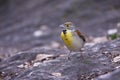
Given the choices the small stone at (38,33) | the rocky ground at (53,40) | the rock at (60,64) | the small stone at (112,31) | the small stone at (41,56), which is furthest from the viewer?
the small stone at (38,33)

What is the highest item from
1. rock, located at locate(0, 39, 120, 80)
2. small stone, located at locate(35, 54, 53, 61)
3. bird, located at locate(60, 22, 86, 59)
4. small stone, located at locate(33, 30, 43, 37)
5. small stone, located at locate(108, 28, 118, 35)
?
small stone, located at locate(33, 30, 43, 37)

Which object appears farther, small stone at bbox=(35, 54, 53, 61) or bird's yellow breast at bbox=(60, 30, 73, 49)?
small stone at bbox=(35, 54, 53, 61)

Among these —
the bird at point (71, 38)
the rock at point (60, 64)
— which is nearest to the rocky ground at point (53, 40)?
the rock at point (60, 64)

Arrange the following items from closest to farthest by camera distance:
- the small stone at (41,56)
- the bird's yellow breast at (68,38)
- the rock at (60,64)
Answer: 1. the rock at (60,64)
2. the bird's yellow breast at (68,38)
3. the small stone at (41,56)

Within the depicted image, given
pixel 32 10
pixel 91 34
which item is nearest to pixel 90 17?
pixel 91 34

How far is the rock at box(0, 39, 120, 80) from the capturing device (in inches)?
224

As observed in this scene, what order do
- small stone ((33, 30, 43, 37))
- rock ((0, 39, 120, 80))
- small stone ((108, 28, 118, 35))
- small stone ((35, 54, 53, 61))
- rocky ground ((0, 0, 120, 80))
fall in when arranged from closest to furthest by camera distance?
1. rock ((0, 39, 120, 80))
2. rocky ground ((0, 0, 120, 80))
3. small stone ((35, 54, 53, 61))
4. small stone ((108, 28, 118, 35))
5. small stone ((33, 30, 43, 37))

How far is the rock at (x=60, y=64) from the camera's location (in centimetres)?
569

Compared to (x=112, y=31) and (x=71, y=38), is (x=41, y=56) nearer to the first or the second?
(x=71, y=38)

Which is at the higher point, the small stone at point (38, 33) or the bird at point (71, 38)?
the small stone at point (38, 33)

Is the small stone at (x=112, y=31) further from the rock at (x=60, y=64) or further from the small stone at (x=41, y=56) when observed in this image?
the small stone at (x=41, y=56)

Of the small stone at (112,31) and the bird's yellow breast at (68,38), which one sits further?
the small stone at (112,31)

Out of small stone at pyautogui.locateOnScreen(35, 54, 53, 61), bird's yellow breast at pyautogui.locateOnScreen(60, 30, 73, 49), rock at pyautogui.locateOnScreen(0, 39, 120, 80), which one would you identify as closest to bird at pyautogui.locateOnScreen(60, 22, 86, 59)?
bird's yellow breast at pyautogui.locateOnScreen(60, 30, 73, 49)

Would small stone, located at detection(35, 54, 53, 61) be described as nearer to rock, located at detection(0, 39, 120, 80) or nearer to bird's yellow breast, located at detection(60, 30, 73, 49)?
rock, located at detection(0, 39, 120, 80)
